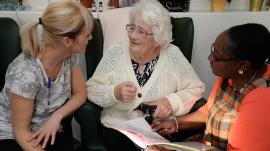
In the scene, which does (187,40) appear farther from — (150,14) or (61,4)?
(61,4)

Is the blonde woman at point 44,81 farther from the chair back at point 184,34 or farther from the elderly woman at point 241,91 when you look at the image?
the chair back at point 184,34

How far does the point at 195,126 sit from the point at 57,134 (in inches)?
28.0

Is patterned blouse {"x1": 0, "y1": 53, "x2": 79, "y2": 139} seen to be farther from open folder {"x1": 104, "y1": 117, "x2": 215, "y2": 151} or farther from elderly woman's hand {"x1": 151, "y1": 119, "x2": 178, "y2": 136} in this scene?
elderly woman's hand {"x1": 151, "y1": 119, "x2": 178, "y2": 136}

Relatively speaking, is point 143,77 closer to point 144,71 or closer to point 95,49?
point 144,71

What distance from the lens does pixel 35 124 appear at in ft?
5.24

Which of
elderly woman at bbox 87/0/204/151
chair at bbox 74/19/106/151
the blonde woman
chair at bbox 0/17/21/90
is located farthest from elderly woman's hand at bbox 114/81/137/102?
chair at bbox 0/17/21/90

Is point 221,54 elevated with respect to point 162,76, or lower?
elevated

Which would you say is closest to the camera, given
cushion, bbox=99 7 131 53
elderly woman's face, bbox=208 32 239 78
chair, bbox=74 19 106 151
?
elderly woman's face, bbox=208 32 239 78

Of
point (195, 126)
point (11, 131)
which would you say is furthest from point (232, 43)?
point (11, 131)

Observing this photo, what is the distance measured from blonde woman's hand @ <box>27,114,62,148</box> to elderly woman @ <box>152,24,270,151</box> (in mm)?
718

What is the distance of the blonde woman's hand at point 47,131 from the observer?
5.03 ft

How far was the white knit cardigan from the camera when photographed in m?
1.83

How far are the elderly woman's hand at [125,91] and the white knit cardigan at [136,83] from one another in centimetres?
4

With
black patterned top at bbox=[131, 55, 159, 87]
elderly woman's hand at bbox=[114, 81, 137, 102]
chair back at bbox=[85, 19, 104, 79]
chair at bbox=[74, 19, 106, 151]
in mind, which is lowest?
chair at bbox=[74, 19, 106, 151]
